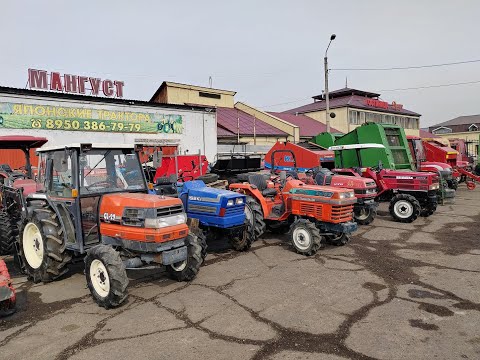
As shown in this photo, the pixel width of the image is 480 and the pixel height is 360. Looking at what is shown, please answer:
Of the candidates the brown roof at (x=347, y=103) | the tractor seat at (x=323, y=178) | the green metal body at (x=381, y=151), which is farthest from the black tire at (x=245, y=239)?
the brown roof at (x=347, y=103)

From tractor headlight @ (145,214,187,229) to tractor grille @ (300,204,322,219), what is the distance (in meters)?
2.89

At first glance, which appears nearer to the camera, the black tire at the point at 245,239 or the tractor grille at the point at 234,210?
the tractor grille at the point at 234,210

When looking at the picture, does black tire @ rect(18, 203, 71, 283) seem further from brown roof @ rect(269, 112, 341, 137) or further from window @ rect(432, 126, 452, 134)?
window @ rect(432, 126, 452, 134)

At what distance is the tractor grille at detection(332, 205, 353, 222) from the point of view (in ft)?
21.4

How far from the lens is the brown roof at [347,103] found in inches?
1459

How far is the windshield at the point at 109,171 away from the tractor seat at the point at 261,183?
3112 mm

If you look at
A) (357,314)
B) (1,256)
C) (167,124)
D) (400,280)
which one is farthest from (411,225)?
(167,124)

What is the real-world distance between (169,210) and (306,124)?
Result: 3006cm

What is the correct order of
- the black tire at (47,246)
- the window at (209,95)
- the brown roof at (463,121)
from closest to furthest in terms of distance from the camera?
the black tire at (47,246) → the window at (209,95) → the brown roof at (463,121)

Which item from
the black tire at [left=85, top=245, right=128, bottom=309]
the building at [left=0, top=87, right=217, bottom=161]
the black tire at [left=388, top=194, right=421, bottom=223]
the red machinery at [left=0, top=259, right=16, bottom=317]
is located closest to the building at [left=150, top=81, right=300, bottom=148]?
the building at [left=0, top=87, right=217, bottom=161]

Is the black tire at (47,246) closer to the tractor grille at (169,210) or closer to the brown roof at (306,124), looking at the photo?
the tractor grille at (169,210)

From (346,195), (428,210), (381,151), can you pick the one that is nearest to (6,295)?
(346,195)

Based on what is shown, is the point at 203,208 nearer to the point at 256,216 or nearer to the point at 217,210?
the point at 217,210

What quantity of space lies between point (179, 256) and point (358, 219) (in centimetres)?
615
